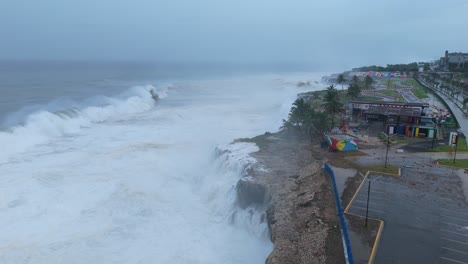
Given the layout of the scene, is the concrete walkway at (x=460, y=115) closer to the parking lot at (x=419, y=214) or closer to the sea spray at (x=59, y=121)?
the parking lot at (x=419, y=214)

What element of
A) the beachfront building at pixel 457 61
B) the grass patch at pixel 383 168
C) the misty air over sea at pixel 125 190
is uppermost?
the beachfront building at pixel 457 61

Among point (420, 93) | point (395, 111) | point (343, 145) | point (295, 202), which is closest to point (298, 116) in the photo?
point (343, 145)

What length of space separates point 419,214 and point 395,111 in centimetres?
2551

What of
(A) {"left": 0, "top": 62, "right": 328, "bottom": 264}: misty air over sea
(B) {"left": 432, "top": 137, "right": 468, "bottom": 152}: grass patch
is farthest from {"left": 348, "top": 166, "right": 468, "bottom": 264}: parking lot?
(A) {"left": 0, "top": 62, "right": 328, "bottom": 264}: misty air over sea

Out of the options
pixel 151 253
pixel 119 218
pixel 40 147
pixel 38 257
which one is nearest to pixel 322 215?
pixel 151 253

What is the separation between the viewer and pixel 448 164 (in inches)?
1359

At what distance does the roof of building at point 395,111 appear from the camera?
46.3 metres

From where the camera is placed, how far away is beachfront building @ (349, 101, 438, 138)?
44.0 m

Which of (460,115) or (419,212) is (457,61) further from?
(419,212)

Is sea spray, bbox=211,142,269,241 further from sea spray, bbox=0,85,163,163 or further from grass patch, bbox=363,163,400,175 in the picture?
sea spray, bbox=0,85,163,163

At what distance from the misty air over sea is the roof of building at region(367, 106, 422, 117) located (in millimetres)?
14137

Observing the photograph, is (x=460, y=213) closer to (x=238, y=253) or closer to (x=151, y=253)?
(x=238, y=253)

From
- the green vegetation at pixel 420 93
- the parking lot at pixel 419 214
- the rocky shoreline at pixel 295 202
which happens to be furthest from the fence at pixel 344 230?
the green vegetation at pixel 420 93

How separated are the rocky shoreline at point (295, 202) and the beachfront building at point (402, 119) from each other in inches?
486
